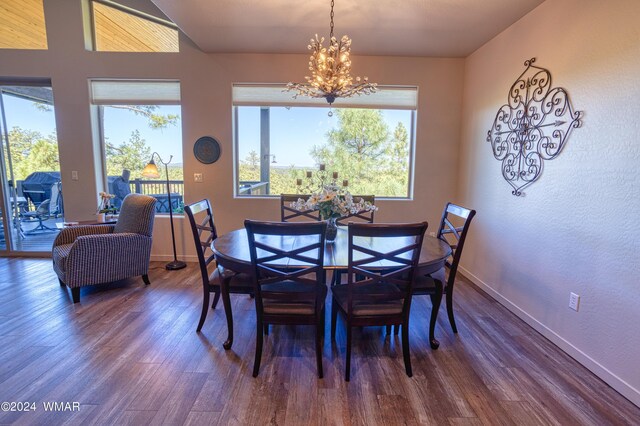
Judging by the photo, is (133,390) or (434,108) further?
(434,108)

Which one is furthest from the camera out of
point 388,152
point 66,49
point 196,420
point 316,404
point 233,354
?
point 388,152

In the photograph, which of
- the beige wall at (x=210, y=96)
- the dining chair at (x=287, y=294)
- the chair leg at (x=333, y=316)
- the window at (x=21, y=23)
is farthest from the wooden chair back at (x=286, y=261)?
the window at (x=21, y=23)

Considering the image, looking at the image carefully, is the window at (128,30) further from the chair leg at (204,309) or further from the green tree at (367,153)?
the chair leg at (204,309)

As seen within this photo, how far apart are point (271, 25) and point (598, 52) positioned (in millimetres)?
2718

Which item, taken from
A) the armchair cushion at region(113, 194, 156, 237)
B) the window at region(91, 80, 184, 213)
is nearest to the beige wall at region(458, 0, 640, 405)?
the armchair cushion at region(113, 194, 156, 237)

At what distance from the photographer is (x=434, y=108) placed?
3857 mm

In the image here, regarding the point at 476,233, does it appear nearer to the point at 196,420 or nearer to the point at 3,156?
the point at 196,420

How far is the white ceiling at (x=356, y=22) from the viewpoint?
8.52ft

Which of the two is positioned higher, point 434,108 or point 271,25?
point 271,25

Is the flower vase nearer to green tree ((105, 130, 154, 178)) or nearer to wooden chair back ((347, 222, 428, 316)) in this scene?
wooden chair back ((347, 222, 428, 316))

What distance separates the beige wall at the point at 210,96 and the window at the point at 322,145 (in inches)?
7.7

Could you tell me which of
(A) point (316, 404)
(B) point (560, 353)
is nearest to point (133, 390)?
(A) point (316, 404)

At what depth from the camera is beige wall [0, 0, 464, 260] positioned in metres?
3.75

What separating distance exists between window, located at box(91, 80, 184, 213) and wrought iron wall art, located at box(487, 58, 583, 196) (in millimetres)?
3918
